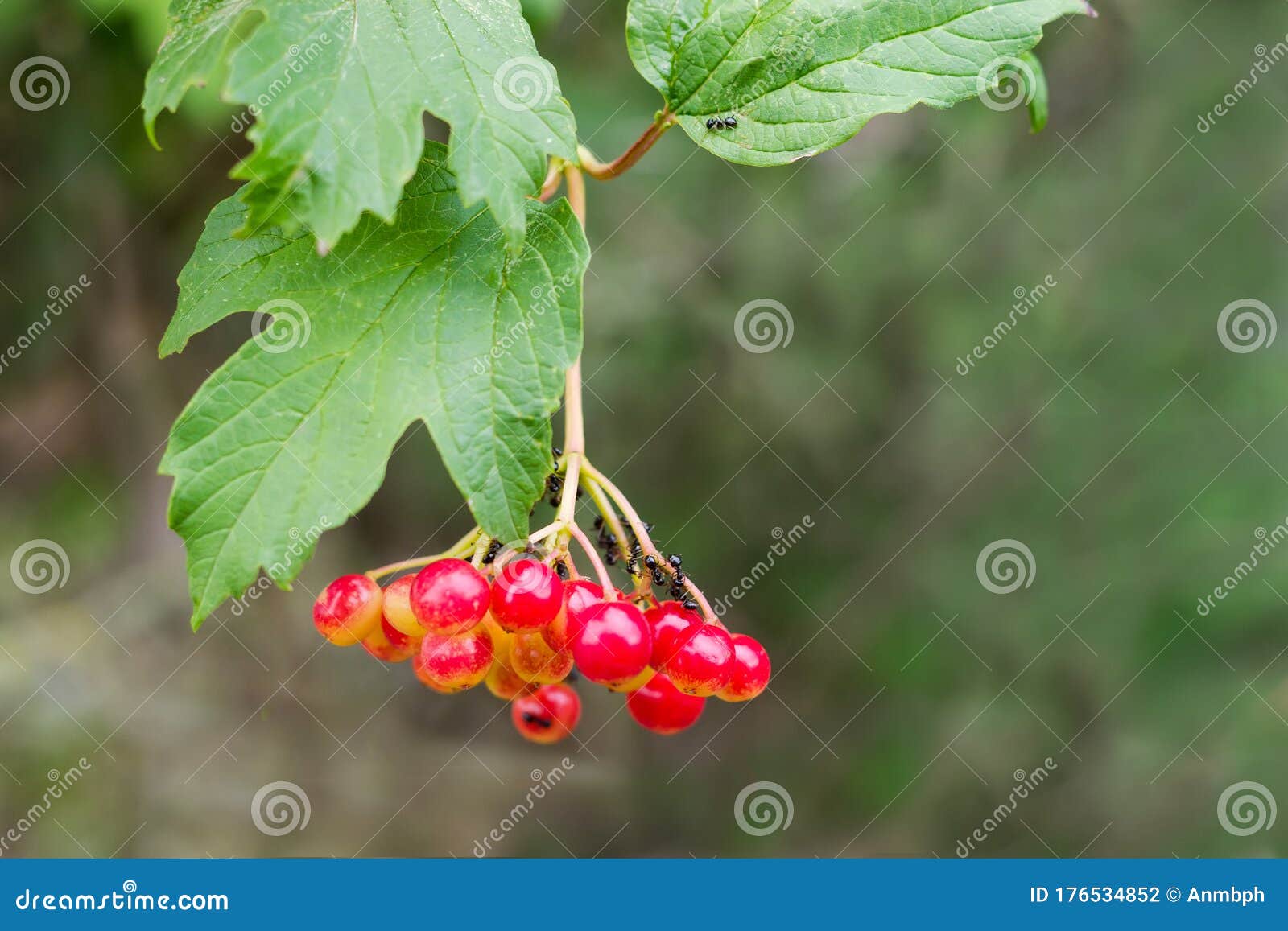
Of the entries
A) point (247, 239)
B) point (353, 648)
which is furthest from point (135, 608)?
point (247, 239)

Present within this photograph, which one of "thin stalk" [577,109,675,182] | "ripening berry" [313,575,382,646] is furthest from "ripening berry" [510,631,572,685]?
"thin stalk" [577,109,675,182]

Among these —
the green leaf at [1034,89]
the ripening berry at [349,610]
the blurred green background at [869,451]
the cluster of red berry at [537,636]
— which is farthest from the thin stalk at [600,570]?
the blurred green background at [869,451]

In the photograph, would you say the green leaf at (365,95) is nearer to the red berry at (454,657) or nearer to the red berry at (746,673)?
the red berry at (454,657)

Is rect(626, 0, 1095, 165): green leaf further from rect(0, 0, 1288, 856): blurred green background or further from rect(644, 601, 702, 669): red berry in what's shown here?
rect(0, 0, 1288, 856): blurred green background

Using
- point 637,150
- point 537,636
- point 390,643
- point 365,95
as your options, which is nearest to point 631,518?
point 537,636

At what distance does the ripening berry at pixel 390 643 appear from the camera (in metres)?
1.55

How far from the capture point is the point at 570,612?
146 cm

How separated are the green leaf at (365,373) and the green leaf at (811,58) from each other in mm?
328

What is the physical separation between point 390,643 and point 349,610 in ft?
0.31

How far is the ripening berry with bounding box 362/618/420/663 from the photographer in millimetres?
1552

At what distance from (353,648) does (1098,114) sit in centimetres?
351

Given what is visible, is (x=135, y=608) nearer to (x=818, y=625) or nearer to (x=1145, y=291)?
(x=818, y=625)

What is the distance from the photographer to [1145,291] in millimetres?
3426

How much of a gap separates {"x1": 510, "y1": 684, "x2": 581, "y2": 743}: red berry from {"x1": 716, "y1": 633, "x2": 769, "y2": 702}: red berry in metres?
0.51
